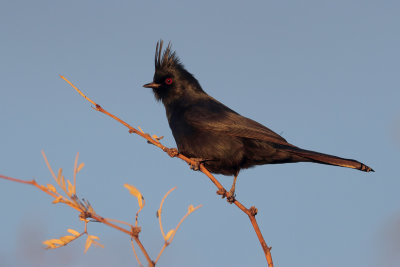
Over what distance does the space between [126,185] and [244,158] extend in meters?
4.25

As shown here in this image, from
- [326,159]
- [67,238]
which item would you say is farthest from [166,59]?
[67,238]

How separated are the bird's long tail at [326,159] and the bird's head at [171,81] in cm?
189

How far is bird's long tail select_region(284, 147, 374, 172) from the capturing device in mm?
4624

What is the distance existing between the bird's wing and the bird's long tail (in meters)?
0.22

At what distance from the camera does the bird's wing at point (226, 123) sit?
18.9 ft

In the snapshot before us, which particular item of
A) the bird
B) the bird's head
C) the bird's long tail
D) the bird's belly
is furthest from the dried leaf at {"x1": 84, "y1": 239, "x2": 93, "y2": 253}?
the bird's head

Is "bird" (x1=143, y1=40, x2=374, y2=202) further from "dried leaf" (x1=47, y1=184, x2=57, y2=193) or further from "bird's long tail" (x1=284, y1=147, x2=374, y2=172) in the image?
"dried leaf" (x1=47, y1=184, x2=57, y2=193)

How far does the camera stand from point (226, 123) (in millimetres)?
6094

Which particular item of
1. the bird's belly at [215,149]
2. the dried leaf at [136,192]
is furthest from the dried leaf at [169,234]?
the bird's belly at [215,149]

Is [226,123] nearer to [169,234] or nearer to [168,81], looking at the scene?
[168,81]

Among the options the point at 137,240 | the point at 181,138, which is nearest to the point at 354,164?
the point at 181,138

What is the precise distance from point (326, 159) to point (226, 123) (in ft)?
4.71

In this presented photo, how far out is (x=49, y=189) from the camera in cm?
186

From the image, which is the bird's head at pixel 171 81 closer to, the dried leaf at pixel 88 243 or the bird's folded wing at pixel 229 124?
the bird's folded wing at pixel 229 124
